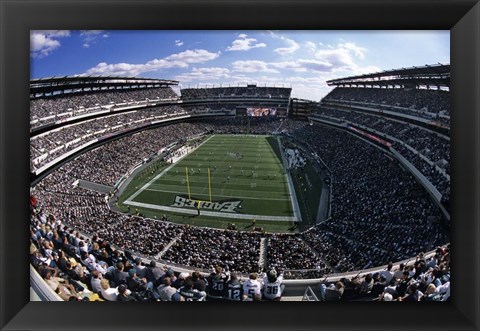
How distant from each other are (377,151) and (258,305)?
43.2ft

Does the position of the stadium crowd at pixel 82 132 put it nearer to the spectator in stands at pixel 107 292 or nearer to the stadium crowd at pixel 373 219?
the spectator in stands at pixel 107 292

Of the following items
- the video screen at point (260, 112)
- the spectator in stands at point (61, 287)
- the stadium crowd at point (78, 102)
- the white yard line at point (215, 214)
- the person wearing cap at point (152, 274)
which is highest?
the video screen at point (260, 112)

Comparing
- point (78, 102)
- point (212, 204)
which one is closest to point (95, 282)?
point (212, 204)

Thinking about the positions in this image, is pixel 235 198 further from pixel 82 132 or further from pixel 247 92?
pixel 247 92

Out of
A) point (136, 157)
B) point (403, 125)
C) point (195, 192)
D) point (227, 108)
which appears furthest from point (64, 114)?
point (227, 108)

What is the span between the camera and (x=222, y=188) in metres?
15.4

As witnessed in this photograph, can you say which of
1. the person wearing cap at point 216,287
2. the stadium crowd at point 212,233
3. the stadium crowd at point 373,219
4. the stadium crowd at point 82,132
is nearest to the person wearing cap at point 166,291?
the stadium crowd at point 212,233

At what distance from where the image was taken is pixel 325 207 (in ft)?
41.2

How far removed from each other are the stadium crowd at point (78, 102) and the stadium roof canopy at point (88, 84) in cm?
26

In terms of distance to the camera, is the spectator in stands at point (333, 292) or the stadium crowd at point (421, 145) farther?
the stadium crowd at point (421, 145)

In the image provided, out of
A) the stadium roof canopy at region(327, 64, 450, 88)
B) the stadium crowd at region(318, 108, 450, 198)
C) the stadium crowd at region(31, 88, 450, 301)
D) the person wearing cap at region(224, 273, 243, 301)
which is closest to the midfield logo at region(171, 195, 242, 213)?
the stadium crowd at region(31, 88, 450, 301)
